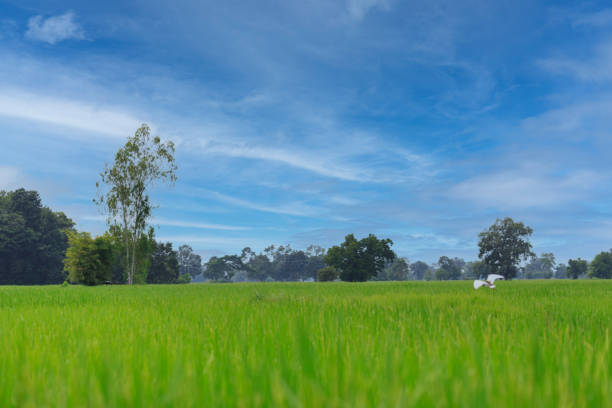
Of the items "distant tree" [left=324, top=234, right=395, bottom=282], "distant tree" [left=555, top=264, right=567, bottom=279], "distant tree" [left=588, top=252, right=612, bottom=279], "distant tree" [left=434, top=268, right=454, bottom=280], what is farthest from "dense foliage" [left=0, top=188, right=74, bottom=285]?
"distant tree" [left=555, top=264, right=567, bottom=279]

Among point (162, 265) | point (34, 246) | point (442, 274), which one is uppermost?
point (34, 246)

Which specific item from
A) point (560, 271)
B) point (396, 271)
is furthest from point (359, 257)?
point (560, 271)

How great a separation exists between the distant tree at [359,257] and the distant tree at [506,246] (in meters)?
24.2

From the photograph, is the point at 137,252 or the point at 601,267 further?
the point at 601,267

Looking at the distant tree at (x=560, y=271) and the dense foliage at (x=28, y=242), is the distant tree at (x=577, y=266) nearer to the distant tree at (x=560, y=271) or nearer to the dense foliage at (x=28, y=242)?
the distant tree at (x=560, y=271)

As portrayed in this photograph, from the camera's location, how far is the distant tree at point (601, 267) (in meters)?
91.9

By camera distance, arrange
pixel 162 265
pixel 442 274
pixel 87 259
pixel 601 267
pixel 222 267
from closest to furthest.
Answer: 1. pixel 87 259
2. pixel 162 265
3. pixel 601 267
4. pixel 222 267
5. pixel 442 274

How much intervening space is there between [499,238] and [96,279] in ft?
245

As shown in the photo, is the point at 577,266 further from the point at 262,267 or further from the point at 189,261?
the point at 189,261

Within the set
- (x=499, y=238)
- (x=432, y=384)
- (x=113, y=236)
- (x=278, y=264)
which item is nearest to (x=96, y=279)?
(x=113, y=236)

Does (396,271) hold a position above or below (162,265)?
below

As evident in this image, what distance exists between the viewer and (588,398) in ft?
4.64

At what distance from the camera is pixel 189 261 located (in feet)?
563

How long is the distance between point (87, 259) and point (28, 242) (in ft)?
137
